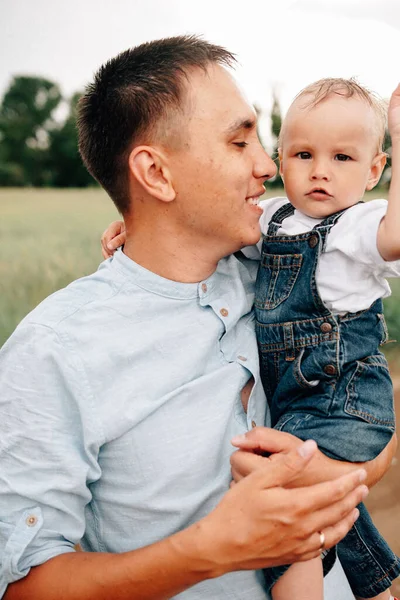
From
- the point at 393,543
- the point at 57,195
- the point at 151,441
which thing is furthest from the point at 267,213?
the point at 57,195

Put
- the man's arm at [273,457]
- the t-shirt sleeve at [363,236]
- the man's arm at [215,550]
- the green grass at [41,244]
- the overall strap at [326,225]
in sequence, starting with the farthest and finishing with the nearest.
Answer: the green grass at [41,244], the overall strap at [326,225], the t-shirt sleeve at [363,236], the man's arm at [273,457], the man's arm at [215,550]

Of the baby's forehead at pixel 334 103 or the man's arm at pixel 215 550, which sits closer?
the man's arm at pixel 215 550

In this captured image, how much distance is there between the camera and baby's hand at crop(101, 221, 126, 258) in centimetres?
188

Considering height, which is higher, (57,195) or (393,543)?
(57,195)

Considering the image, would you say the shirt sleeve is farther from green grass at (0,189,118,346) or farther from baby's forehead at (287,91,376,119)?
green grass at (0,189,118,346)

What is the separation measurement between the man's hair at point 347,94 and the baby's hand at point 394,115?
0.48ft

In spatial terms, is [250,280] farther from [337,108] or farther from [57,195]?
[57,195]

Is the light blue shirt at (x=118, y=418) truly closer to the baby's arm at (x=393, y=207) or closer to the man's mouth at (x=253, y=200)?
the man's mouth at (x=253, y=200)

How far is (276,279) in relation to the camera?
66.3 inches

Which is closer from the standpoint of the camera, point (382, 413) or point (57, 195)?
point (382, 413)

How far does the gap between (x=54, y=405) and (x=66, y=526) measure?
25 centimetres

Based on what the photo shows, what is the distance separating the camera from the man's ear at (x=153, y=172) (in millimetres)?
1618

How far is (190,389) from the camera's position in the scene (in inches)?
57.7

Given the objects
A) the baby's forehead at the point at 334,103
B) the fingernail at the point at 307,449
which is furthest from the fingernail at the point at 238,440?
the baby's forehead at the point at 334,103
